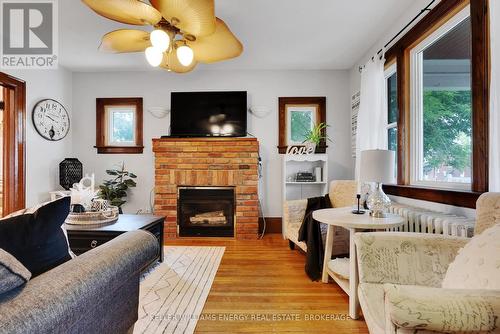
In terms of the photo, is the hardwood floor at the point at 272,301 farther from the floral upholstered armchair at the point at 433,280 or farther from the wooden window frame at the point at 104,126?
the wooden window frame at the point at 104,126

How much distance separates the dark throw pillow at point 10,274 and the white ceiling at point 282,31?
2329 mm

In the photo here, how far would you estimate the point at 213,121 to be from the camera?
3.80 metres

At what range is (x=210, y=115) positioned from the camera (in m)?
3.80

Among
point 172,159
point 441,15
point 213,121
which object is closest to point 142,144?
point 172,159

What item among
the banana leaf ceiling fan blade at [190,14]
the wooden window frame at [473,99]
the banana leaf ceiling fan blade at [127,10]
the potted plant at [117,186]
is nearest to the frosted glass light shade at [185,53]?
the banana leaf ceiling fan blade at [190,14]

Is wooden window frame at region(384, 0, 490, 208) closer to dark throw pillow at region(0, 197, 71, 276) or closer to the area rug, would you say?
the area rug

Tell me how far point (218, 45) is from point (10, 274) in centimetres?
193

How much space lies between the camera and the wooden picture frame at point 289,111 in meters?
3.88

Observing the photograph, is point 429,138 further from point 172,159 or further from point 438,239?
point 172,159

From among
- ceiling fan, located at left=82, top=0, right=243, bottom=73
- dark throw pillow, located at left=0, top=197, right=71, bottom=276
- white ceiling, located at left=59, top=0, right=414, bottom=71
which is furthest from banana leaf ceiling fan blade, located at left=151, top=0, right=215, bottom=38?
dark throw pillow, located at left=0, top=197, right=71, bottom=276

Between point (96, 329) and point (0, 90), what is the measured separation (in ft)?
12.0

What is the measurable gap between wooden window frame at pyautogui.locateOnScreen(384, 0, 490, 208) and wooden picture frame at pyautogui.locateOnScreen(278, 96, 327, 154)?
1315mm

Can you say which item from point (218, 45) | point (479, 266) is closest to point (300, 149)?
point (218, 45)

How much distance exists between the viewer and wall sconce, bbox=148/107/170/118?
153 inches
